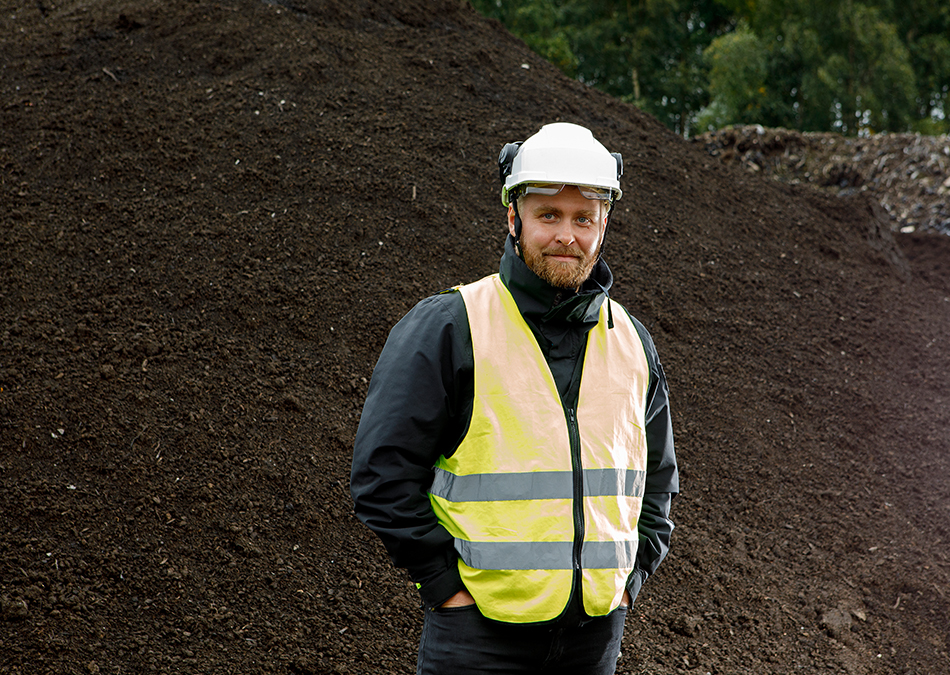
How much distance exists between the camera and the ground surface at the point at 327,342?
3463mm

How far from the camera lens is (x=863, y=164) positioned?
10.8 meters

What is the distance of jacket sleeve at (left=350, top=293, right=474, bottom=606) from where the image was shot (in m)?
1.92

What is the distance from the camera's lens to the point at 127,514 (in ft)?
11.7

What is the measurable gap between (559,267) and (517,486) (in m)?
0.57

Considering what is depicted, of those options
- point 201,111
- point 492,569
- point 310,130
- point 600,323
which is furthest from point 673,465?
point 201,111

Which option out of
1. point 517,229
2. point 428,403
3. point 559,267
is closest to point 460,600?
point 428,403

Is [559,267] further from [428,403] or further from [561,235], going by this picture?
[428,403]

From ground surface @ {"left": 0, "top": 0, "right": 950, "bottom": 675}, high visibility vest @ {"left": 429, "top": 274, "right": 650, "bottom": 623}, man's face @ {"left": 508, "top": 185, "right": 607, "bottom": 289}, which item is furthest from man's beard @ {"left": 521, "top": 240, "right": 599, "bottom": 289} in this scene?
ground surface @ {"left": 0, "top": 0, "right": 950, "bottom": 675}

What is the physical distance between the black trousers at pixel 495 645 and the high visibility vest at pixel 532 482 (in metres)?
0.06

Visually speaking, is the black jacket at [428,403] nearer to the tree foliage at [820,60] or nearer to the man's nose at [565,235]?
the man's nose at [565,235]

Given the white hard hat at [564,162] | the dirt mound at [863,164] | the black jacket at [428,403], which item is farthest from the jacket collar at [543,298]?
the dirt mound at [863,164]

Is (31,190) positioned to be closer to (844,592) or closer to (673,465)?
(673,465)

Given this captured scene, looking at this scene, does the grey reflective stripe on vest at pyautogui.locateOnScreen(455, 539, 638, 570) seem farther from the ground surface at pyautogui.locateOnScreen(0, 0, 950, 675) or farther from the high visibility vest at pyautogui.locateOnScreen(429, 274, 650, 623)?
the ground surface at pyautogui.locateOnScreen(0, 0, 950, 675)

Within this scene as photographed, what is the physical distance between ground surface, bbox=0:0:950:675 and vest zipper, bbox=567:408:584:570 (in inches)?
66.3
